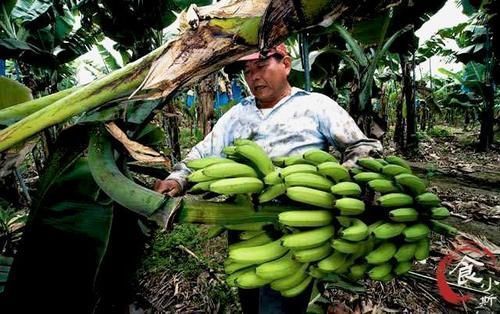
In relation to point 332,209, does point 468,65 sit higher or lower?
higher

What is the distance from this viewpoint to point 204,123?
3.51m

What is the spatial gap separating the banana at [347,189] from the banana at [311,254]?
0.45 feet

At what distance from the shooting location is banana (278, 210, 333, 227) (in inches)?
29.1

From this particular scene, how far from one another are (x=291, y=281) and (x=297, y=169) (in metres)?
0.27

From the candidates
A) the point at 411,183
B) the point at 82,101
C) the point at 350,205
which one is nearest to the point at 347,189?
the point at 350,205

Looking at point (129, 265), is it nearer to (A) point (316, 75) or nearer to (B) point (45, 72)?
(A) point (316, 75)

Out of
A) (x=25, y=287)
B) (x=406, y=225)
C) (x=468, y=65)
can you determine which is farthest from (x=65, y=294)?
(x=468, y=65)

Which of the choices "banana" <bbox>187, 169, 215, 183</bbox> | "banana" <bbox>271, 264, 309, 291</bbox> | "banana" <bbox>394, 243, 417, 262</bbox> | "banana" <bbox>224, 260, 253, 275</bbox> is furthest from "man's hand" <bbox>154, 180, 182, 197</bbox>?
"banana" <bbox>394, 243, 417, 262</bbox>

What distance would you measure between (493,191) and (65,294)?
12.9 ft

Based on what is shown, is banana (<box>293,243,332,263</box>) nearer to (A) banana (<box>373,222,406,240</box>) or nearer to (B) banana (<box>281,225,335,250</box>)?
(B) banana (<box>281,225,335,250</box>)

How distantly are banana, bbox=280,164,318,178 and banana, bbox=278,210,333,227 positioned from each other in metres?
0.09

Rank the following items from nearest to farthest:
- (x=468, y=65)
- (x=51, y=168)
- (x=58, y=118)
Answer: (x=58, y=118), (x=51, y=168), (x=468, y=65)

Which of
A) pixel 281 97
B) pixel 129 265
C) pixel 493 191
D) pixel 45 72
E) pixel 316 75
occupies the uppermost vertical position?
pixel 45 72

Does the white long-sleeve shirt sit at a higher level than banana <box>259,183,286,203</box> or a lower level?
higher
